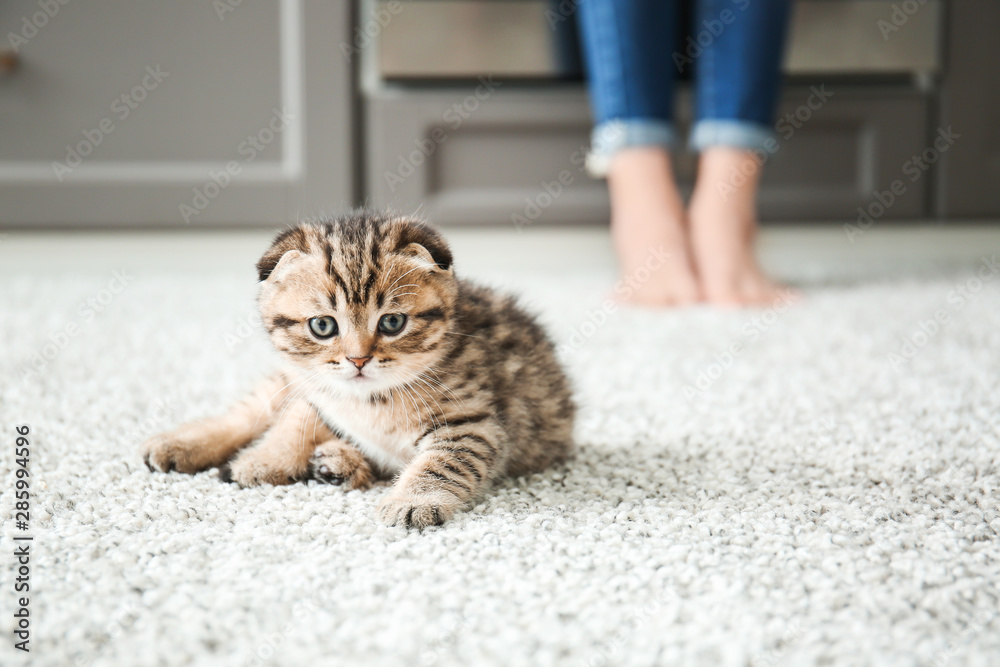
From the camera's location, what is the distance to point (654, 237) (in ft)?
7.07

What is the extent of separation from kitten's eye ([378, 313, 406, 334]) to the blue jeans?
143 cm

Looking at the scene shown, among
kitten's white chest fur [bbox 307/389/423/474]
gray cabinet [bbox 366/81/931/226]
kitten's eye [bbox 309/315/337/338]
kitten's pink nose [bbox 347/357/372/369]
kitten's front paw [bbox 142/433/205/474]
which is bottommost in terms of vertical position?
kitten's front paw [bbox 142/433/205/474]

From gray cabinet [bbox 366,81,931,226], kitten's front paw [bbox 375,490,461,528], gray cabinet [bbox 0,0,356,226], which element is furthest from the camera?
gray cabinet [bbox 366,81,931,226]

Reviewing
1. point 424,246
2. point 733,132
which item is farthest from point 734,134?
point 424,246

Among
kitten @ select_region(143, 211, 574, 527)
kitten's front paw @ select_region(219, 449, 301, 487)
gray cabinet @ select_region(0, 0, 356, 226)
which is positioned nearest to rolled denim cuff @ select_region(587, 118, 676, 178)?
gray cabinet @ select_region(0, 0, 356, 226)

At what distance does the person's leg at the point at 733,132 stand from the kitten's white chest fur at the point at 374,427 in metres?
1.36

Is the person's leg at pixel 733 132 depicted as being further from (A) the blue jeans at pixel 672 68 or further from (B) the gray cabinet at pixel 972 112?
(B) the gray cabinet at pixel 972 112

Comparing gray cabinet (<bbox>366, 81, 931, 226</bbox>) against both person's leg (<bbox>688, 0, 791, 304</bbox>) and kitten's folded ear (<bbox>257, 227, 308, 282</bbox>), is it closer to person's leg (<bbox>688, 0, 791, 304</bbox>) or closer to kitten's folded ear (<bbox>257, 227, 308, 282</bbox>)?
person's leg (<bbox>688, 0, 791, 304</bbox>)

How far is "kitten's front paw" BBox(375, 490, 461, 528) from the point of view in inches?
31.2

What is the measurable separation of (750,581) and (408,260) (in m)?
0.47

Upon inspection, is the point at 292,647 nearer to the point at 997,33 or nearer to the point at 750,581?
the point at 750,581

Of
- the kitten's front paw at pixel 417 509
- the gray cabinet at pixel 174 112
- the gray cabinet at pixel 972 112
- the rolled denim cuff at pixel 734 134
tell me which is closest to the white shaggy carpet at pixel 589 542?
the kitten's front paw at pixel 417 509

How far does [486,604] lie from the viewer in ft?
2.09

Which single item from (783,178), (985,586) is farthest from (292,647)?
(783,178)
